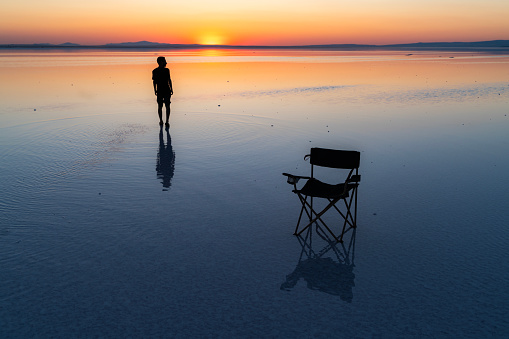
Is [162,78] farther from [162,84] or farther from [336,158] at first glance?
[336,158]

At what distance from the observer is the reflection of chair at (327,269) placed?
13.4ft

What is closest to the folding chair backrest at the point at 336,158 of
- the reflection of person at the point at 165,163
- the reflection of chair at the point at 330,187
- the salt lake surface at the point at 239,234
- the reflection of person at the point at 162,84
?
the reflection of chair at the point at 330,187

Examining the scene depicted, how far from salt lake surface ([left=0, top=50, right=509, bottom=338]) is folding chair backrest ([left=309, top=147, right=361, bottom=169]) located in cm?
89

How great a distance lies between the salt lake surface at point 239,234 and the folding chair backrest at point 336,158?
2.91ft

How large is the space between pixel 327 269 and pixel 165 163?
4.72m

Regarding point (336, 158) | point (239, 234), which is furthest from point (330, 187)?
point (239, 234)

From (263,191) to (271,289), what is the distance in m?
2.79

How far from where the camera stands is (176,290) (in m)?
3.99

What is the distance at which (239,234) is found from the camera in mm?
5211

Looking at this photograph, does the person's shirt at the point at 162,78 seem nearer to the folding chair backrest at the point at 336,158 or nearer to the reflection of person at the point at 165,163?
the reflection of person at the point at 165,163

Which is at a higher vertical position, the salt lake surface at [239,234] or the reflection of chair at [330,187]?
the reflection of chair at [330,187]

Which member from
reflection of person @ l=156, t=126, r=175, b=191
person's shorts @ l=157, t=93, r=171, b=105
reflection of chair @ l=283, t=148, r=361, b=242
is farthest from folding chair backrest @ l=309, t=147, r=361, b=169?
person's shorts @ l=157, t=93, r=171, b=105

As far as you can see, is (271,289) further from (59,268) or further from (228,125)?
(228,125)

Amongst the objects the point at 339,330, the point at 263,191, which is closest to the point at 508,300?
the point at 339,330
